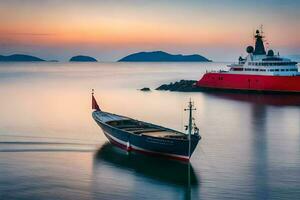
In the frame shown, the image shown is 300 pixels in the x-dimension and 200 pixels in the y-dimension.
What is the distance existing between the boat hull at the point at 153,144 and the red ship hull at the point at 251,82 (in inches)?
1232

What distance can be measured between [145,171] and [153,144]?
1.75 m

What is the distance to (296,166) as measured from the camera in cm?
1909

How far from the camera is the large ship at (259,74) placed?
49531mm

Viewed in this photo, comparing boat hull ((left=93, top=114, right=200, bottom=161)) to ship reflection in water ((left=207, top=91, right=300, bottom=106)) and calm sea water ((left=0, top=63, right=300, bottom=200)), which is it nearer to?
calm sea water ((left=0, top=63, right=300, bottom=200))

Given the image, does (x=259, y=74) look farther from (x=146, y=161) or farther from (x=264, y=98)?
(x=146, y=161)

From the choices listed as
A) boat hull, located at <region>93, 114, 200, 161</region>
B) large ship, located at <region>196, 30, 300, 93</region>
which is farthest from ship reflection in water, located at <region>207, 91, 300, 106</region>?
boat hull, located at <region>93, 114, 200, 161</region>

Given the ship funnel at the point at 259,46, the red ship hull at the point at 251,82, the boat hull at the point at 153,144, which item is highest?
the ship funnel at the point at 259,46

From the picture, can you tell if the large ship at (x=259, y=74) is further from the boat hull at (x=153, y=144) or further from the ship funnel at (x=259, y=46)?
the boat hull at (x=153, y=144)

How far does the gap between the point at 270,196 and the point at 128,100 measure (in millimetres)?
33040

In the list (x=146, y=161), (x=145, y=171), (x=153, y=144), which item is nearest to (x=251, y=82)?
(x=153, y=144)

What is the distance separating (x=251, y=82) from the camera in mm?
52219

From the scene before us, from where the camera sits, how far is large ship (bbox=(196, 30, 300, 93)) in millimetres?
49531

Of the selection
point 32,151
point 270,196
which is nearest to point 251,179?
point 270,196

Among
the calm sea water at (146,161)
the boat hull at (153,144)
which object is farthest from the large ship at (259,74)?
the boat hull at (153,144)
